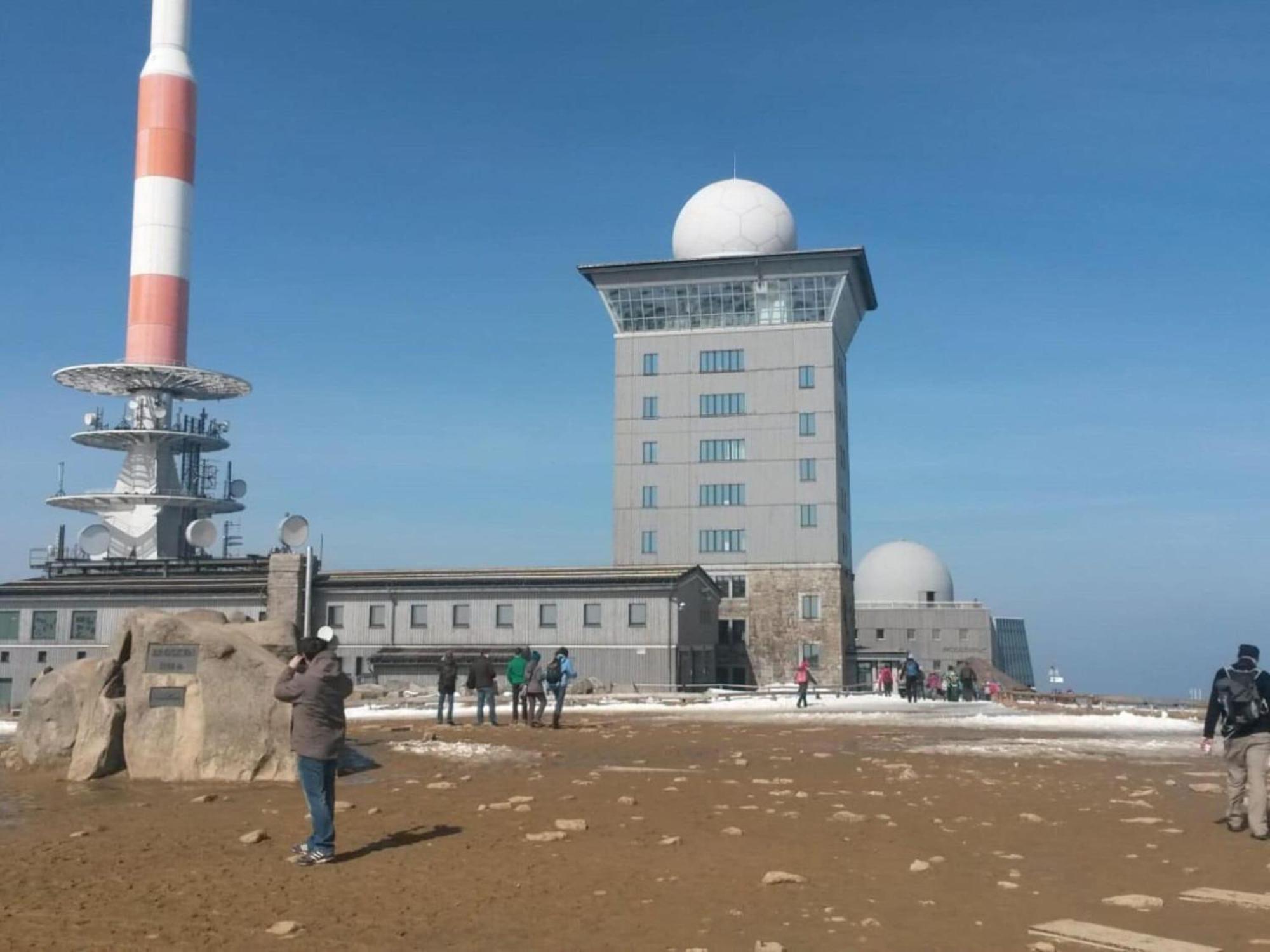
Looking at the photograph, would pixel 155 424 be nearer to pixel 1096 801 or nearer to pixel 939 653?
pixel 939 653

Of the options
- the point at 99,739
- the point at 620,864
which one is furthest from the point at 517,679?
the point at 620,864

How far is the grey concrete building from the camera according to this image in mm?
77938

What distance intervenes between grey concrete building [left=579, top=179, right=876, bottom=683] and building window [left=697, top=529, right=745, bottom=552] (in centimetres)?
10

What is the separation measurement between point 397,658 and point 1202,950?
180 ft

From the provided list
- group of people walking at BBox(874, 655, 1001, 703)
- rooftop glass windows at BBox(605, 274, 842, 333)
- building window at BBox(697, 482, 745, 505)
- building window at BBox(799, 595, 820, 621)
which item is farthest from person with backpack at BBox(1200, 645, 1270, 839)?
rooftop glass windows at BBox(605, 274, 842, 333)

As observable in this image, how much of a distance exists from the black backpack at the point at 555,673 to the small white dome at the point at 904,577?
244 ft

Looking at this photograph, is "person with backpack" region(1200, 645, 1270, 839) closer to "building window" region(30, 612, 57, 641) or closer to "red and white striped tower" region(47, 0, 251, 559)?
"building window" region(30, 612, 57, 641)

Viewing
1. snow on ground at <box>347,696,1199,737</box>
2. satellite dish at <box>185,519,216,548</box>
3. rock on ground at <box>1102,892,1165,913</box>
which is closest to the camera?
rock on ground at <box>1102,892,1165,913</box>

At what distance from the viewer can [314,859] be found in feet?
32.6

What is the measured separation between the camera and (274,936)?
757cm

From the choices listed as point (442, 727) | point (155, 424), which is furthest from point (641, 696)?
point (155, 424)

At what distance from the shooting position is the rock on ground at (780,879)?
912cm

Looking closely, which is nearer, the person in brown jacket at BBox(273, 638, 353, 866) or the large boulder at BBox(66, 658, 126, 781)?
the person in brown jacket at BBox(273, 638, 353, 866)

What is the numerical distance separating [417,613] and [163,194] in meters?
32.9
